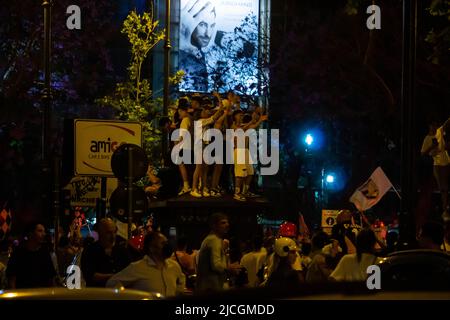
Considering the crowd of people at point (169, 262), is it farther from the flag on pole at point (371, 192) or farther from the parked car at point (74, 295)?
the flag on pole at point (371, 192)

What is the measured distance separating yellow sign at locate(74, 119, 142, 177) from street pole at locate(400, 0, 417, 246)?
4.89 meters

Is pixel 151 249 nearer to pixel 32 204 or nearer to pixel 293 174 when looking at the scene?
pixel 293 174

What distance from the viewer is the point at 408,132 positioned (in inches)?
458

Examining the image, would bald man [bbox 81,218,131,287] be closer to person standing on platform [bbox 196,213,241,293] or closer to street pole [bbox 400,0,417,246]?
person standing on platform [bbox 196,213,241,293]

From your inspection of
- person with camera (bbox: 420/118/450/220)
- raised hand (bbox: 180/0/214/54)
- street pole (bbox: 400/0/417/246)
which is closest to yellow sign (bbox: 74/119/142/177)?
street pole (bbox: 400/0/417/246)

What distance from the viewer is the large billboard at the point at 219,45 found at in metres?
41.8

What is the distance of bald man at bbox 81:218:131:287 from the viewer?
9438 millimetres

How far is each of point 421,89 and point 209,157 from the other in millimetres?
11304

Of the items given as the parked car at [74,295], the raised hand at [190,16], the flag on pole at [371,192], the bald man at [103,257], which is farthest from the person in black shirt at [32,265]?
the raised hand at [190,16]

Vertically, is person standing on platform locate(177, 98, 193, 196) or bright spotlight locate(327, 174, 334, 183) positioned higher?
person standing on platform locate(177, 98, 193, 196)

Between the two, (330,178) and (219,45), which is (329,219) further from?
(219,45)

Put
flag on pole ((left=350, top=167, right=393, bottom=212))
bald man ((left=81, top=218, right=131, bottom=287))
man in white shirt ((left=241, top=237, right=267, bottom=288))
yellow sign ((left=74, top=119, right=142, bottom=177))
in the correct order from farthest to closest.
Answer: flag on pole ((left=350, top=167, right=393, bottom=212)) < yellow sign ((left=74, top=119, right=142, bottom=177)) < man in white shirt ((left=241, top=237, right=267, bottom=288)) < bald man ((left=81, top=218, right=131, bottom=287))

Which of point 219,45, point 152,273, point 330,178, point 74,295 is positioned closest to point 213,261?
point 152,273
